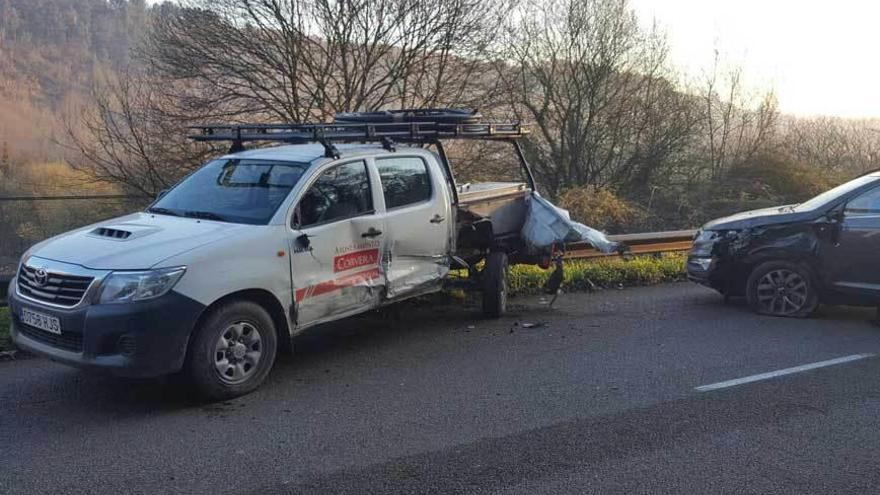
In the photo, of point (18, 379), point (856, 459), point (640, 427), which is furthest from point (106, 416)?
point (856, 459)

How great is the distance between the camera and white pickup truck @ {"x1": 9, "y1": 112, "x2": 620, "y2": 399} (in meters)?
5.22

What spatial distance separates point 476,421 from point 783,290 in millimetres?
5181

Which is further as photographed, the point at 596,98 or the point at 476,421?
the point at 596,98

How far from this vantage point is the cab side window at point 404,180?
7.28m

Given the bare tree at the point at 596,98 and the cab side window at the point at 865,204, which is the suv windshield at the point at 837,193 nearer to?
the cab side window at the point at 865,204

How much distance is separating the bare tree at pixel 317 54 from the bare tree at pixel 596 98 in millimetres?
3300

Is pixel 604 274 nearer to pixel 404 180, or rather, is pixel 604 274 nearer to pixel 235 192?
pixel 404 180

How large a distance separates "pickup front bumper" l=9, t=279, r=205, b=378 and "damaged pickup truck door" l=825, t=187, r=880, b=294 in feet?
22.2

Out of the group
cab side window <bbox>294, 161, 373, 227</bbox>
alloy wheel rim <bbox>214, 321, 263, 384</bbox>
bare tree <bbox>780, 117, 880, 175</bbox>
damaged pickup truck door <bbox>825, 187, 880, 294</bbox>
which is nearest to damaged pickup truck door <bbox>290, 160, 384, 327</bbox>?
cab side window <bbox>294, 161, 373, 227</bbox>

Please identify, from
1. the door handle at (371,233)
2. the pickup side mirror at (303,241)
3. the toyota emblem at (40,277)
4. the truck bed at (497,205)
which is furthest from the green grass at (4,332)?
the truck bed at (497,205)

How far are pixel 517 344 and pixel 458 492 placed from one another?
3447 millimetres

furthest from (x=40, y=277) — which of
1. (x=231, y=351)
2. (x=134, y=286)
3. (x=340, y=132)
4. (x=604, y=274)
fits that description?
(x=604, y=274)

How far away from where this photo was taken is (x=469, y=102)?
727 inches

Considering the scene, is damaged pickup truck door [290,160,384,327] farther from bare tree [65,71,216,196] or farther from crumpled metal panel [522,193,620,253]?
bare tree [65,71,216,196]
